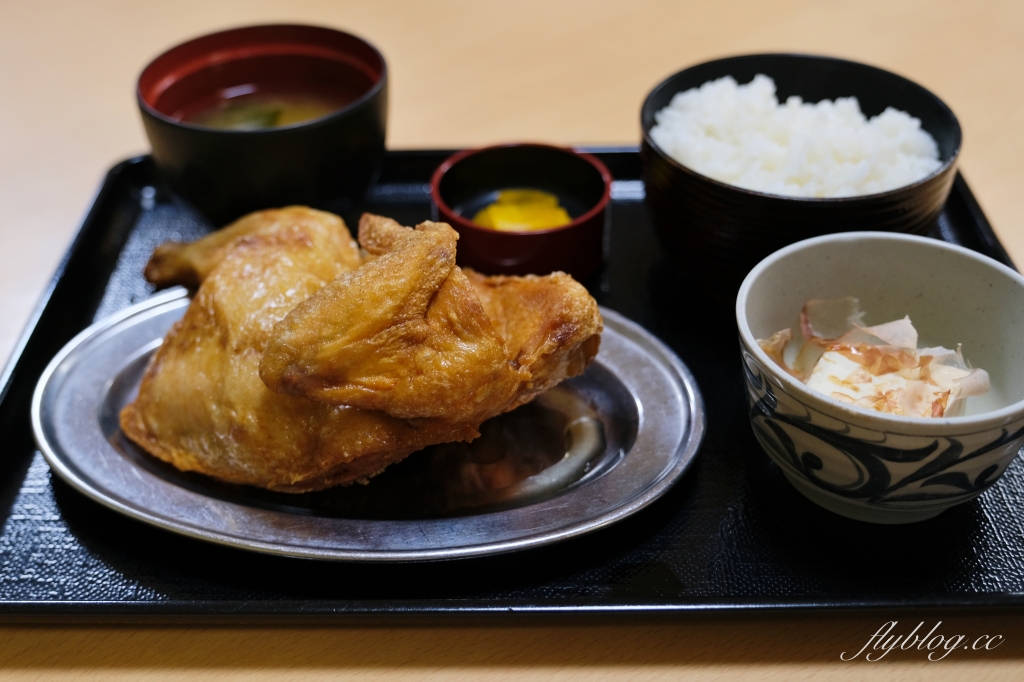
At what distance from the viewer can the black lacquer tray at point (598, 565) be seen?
120 cm

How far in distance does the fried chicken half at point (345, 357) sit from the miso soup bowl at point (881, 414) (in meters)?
0.32

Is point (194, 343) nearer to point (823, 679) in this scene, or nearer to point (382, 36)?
point (823, 679)

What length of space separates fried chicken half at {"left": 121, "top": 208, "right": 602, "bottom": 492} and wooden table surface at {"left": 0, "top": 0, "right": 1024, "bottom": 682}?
0.28m

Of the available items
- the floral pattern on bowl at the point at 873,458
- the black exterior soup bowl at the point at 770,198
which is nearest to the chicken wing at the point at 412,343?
the floral pattern on bowl at the point at 873,458

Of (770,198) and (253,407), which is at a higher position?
(770,198)

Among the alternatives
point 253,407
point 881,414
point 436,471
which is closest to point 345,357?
point 253,407

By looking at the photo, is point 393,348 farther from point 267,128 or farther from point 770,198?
point 267,128

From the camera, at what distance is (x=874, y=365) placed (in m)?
1.35

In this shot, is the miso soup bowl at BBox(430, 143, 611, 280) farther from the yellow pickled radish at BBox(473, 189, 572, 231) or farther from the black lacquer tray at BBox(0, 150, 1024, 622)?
the black lacquer tray at BBox(0, 150, 1024, 622)

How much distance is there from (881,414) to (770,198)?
0.56m

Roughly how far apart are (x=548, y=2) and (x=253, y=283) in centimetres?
231

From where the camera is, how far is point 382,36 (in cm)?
318

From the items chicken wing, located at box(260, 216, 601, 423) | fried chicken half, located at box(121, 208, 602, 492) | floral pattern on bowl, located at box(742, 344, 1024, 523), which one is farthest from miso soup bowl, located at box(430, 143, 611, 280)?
floral pattern on bowl, located at box(742, 344, 1024, 523)

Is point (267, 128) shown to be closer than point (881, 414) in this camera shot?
No
